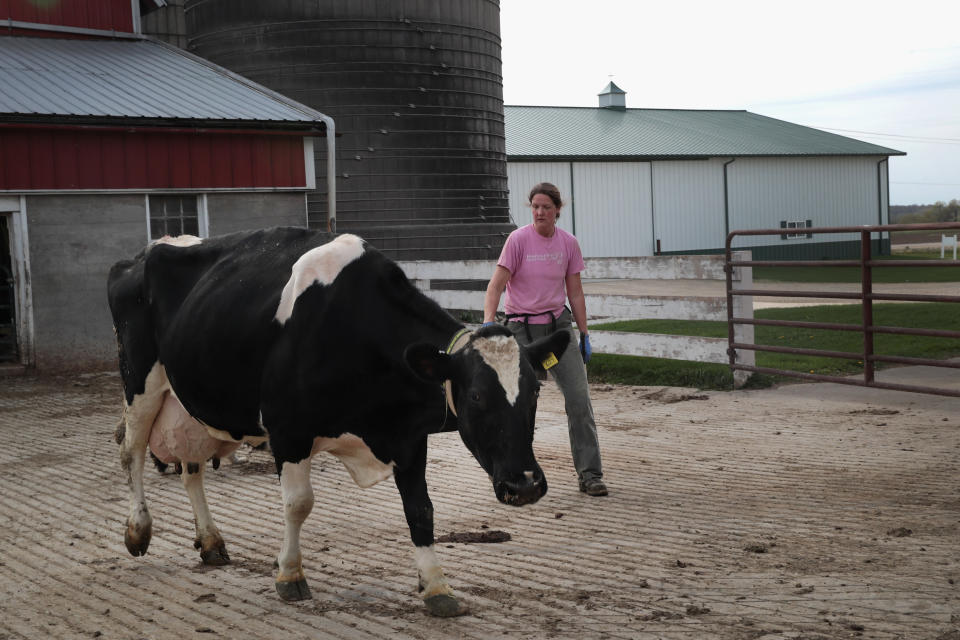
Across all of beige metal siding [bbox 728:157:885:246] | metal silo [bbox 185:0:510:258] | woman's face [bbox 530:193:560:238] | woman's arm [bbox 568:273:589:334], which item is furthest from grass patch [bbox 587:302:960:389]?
beige metal siding [bbox 728:157:885:246]

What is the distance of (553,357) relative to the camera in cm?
447

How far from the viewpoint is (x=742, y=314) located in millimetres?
10914

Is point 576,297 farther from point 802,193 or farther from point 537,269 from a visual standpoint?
point 802,193

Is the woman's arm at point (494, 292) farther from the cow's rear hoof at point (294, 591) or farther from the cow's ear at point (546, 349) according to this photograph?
the cow's rear hoof at point (294, 591)

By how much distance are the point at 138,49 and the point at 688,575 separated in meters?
16.5

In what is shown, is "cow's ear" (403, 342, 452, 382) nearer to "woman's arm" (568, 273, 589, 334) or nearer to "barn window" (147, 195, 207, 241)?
"woman's arm" (568, 273, 589, 334)

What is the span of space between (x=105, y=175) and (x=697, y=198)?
28594mm

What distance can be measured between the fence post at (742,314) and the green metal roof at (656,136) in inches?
977

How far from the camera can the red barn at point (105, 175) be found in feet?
45.2

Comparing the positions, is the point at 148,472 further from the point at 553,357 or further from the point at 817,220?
the point at 817,220

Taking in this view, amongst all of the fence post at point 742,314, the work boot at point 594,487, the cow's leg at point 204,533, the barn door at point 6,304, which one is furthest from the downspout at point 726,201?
the cow's leg at point 204,533

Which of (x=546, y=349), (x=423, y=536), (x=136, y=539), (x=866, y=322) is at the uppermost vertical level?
(x=546, y=349)

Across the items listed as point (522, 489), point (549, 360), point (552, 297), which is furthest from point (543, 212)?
point (522, 489)

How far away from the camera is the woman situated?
6641 millimetres
